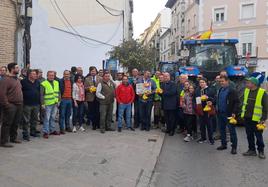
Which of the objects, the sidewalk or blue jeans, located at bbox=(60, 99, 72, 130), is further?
blue jeans, located at bbox=(60, 99, 72, 130)

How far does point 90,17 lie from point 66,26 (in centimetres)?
292

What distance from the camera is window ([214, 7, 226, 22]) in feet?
138

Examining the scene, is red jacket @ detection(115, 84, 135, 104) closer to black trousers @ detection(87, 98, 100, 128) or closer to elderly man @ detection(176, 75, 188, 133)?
black trousers @ detection(87, 98, 100, 128)

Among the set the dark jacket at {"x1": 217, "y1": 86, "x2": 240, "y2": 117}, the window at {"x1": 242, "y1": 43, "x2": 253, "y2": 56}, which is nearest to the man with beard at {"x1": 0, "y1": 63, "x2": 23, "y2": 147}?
the dark jacket at {"x1": 217, "y1": 86, "x2": 240, "y2": 117}

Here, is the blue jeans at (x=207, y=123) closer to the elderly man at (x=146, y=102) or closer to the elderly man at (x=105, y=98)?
the elderly man at (x=146, y=102)

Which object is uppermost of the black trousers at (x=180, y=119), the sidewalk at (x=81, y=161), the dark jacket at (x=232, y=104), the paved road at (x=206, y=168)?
the dark jacket at (x=232, y=104)

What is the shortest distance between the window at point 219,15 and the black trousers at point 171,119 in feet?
108

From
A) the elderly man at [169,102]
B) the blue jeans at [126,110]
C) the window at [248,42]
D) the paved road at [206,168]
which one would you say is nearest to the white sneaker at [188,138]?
the paved road at [206,168]

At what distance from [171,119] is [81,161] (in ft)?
14.1

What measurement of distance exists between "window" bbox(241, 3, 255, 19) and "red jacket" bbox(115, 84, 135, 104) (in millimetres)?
32020

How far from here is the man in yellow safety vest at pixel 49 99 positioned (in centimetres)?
991

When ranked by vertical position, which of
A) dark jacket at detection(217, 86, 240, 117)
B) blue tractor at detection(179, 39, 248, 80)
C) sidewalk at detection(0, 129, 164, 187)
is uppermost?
blue tractor at detection(179, 39, 248, 80)

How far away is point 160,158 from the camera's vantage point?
27.4ft

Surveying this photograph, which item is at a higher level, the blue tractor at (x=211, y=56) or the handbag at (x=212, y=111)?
the blue tractor at (x=211, y=56)
